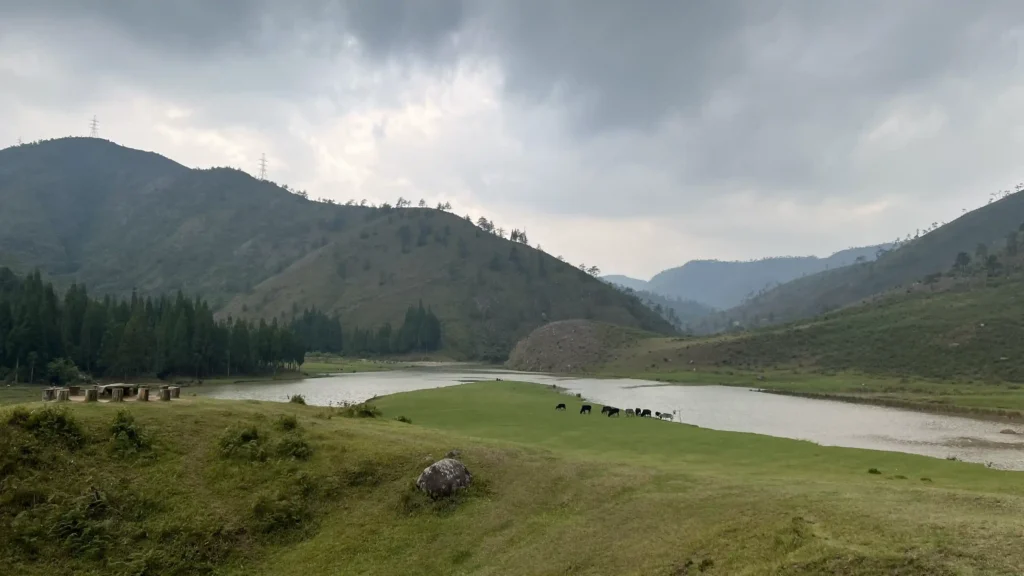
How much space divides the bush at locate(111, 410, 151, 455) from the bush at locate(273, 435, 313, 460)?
203 inches

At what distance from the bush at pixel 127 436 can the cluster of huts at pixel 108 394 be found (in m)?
4.31

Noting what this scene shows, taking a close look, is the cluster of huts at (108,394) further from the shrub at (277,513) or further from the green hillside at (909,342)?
the green hillside at (909,342)

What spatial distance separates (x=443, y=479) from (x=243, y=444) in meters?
9.51

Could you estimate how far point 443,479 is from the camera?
2338 centimetres

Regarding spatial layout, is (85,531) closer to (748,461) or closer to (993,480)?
(748,461)

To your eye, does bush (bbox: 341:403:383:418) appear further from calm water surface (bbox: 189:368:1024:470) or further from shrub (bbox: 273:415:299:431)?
calm water surface (bbox: 189:368:1024:470)

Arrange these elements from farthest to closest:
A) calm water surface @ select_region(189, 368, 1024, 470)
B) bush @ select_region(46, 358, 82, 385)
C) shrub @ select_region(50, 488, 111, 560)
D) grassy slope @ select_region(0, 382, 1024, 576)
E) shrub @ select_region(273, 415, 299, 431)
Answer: bush @ select_region(46, 358, 82, 385), calm water surface @ select_region(189, 368, 1024, 470), shrub @ select_region(273, 415, 299, 431), shrub @ select_region(50, 488, 111, 560), grassy slope @ select_region(0, 382, 1024, 576)

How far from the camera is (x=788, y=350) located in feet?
464

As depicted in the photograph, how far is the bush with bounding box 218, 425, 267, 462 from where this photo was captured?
25219mm

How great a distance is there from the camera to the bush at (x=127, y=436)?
24.0 m

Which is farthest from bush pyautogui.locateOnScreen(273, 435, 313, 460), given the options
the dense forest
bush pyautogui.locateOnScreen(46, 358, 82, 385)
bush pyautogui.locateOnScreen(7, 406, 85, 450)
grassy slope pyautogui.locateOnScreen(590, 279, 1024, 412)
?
the dense forest

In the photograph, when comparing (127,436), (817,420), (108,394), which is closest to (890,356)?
(817,420)

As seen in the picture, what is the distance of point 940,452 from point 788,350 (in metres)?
107

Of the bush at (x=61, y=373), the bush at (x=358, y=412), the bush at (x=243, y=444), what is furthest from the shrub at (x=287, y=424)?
the bush at (x=61, y=373)
